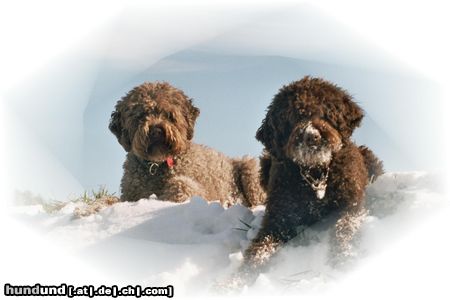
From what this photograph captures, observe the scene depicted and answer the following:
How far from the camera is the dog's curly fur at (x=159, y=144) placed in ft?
35.6

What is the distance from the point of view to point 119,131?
11.2 metres

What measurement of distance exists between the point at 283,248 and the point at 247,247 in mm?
425

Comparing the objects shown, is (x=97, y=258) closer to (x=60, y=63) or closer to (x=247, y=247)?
(x=247, y=247)

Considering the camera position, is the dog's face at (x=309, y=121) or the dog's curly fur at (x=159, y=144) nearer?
the dog's face at (x=309, y=121)

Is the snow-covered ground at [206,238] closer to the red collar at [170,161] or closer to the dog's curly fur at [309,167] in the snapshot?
the dog's curly fur at [309,167]

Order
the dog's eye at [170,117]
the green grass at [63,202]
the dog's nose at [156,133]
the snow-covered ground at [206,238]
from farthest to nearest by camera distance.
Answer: the dog's eye at [170,117], the dog's nose at [156,133], the green grass at [63,202], the snow-covered ground at [206,238]

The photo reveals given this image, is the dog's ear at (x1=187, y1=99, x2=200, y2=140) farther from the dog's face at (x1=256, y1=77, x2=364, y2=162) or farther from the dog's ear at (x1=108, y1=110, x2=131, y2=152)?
the dog's face at (x1=256, y1=77, x2=364, y2=162)

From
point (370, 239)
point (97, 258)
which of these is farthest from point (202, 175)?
point (370, 239)

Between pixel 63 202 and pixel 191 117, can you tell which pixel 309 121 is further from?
pixel 63 202

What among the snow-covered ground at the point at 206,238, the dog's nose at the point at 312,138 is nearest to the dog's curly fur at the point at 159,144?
the snow-covered ground at the point at 206,238

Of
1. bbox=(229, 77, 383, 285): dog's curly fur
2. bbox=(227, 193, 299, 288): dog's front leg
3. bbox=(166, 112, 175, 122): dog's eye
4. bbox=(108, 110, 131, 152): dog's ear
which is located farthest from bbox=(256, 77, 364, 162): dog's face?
bbox=(108, 110, 131, 152): dog's ear

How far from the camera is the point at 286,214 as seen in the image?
7973 millimetres

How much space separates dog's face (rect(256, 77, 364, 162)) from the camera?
7.74 m

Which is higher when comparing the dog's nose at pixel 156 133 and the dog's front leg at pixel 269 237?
the dog's nose at pixel 156 133
